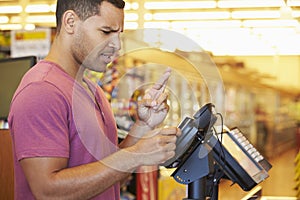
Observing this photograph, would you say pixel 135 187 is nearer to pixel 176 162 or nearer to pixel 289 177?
pixel 176 162

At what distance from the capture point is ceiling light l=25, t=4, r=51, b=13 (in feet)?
24.9

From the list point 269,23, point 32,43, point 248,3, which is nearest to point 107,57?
point 32,43

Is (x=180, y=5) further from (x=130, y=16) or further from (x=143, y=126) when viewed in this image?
(x=143, y=126)

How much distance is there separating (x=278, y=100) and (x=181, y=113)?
16115 mm

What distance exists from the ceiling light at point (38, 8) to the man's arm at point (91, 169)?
6.58 metres

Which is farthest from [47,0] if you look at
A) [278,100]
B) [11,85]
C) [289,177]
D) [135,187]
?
[278,100]

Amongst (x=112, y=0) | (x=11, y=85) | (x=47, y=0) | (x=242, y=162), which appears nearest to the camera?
(x=112, y=0)

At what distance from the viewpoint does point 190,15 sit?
7711 millimetres

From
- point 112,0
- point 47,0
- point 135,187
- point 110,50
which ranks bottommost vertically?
point 135,187

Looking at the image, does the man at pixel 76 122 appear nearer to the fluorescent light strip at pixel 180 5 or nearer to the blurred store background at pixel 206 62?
the blurred store background at pixel 206 62

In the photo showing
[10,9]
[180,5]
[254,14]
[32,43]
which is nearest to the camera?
[32,43]

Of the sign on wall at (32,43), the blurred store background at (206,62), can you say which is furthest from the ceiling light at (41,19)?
the sign on wall at (32,43)

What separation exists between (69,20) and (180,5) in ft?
19.6

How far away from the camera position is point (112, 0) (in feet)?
4.55
